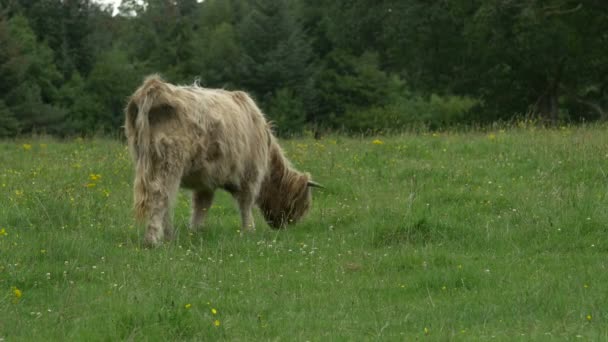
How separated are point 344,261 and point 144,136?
93.8 inches

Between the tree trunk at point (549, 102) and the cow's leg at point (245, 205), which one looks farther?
the tree trunk at point (549, 102)

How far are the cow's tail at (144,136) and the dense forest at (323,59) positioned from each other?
18.3 metres

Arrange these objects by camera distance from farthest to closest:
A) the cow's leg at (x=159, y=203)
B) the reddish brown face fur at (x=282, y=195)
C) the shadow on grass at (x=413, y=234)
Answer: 1. the reddish brown face fur at (x=282, y=195)
2. the shadow on grass at (x=413, y=234)
3. the cow's leg at (x=159, y=203)

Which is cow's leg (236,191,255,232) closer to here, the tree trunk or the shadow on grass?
the shadow on grass

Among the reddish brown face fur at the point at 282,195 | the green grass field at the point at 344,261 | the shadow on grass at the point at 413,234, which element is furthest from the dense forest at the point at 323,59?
the shadow on grass at the point at 413,234

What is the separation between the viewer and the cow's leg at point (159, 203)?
27.7ft

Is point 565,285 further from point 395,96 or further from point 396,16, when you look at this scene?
point 395,96

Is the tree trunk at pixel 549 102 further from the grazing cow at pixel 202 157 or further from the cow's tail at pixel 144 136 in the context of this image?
the cow's tail at pixel 144 136

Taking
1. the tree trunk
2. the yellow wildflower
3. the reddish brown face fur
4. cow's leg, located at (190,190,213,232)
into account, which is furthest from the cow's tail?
the tree trunk

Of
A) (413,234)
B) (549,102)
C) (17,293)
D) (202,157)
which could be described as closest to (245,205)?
(202,157)

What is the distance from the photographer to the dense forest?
32.4 metres

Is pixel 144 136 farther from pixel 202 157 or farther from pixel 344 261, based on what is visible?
pixel 344 261

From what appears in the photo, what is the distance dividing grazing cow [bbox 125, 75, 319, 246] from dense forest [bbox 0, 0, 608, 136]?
54.0 ft

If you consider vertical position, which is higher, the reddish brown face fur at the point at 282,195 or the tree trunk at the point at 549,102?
the reddish brown face fur at the point at 282,195
